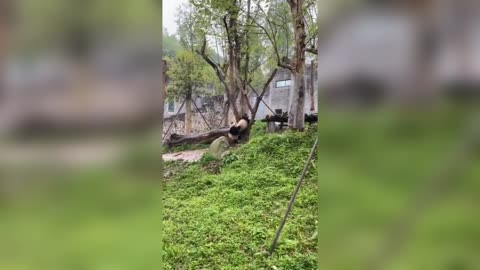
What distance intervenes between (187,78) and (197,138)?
24 centimetres

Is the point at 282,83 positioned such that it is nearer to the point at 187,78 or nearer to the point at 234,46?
the point at 234,46

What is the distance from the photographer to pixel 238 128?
4.92ft

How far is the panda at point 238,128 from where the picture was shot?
1489mm

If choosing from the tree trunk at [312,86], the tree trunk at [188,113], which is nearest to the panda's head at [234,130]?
the tree trunk at [188,113]

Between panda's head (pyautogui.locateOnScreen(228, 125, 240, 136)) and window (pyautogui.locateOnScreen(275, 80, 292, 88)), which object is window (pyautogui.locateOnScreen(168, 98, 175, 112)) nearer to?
panda's head (pyautogui.locateOnScreen(228, 125, 240, 136))

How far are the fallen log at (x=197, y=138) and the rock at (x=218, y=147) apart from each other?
0.02 meters
